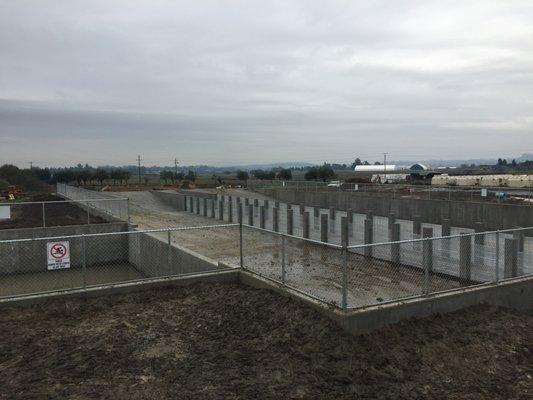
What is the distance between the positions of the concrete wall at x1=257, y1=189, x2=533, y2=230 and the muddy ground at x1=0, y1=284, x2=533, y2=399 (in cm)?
1168

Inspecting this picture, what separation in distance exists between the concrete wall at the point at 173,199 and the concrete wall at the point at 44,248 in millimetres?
13023

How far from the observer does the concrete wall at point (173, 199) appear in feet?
124

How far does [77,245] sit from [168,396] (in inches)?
637

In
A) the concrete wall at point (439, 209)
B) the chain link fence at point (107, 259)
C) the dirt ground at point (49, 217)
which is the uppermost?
the concrete wall at point (439, 209)

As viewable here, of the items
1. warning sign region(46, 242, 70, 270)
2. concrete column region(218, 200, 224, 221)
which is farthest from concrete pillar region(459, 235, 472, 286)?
concrete column region(218, 200, 224, 221)

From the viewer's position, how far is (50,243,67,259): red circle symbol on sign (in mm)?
11273

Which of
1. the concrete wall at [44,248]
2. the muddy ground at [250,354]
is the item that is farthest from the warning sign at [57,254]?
the concrete wall at [44,248]

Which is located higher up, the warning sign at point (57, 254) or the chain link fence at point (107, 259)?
the warning sign at point (57, 254)

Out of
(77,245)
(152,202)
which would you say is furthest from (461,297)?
(152,202)

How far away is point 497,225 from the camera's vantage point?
22.1 metres

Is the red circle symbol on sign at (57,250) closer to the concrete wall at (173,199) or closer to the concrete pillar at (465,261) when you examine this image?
the concrete pillar at (465,261)

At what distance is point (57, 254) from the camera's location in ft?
37.4

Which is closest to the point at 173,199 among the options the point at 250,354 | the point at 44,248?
the point at 44,248

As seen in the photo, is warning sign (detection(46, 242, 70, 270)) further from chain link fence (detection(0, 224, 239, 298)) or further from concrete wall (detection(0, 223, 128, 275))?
concrete wall (detection(0, 223, 128, 275))
